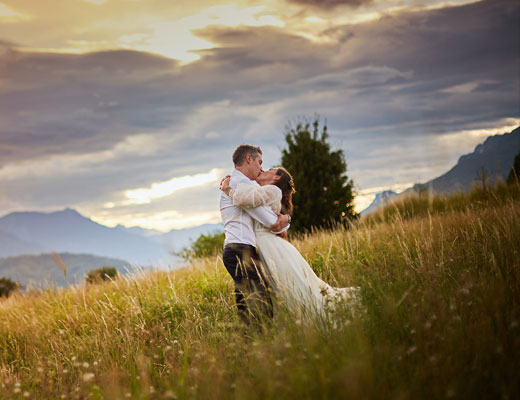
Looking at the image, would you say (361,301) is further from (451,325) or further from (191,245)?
(191,245)

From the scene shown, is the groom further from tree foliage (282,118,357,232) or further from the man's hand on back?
tree foliage (282,118,357,232)

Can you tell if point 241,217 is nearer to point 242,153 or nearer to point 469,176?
point 242,153

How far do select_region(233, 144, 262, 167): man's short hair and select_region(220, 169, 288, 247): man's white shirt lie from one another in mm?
139

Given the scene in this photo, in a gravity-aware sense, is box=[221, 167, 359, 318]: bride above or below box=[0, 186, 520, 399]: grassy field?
above

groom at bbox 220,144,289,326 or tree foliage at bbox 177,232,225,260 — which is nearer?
groom at bbox 220,144,289,326

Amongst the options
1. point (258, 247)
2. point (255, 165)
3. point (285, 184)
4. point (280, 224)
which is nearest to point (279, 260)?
point (258, 247)

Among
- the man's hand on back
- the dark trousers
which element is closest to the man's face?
the man's hand on back

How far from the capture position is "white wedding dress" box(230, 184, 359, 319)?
4.73m

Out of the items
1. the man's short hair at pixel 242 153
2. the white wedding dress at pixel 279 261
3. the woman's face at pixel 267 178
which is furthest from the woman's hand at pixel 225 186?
the woman's face at pixel 267 178

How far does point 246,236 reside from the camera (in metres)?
5.10

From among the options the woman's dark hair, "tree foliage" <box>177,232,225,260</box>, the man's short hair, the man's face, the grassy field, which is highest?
the man's short hair

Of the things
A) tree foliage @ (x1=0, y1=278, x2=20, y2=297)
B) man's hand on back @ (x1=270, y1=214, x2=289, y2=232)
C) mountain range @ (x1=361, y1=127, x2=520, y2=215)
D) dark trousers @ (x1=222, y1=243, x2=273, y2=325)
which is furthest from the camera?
tree foliage @ (x1=0, y1=278, x2=20, y2=297)

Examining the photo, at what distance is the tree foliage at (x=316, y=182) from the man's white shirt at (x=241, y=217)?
760 centimetres

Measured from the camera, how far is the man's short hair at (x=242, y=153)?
527 centimetres
